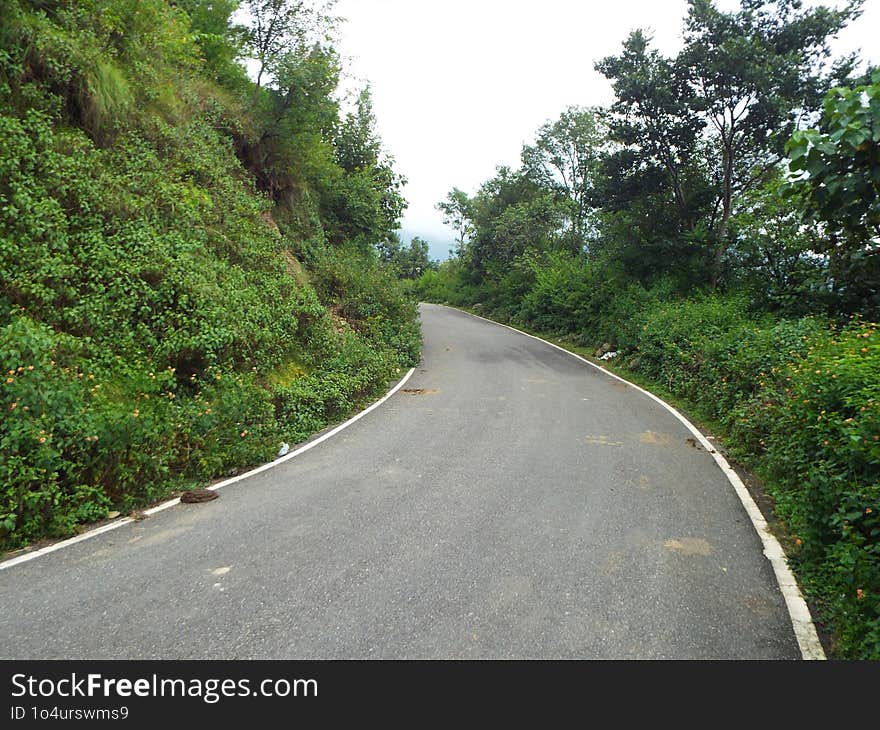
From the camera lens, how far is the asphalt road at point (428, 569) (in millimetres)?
3605

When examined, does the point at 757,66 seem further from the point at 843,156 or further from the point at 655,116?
the point at 843,156

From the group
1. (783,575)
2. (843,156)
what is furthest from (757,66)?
(783,575)

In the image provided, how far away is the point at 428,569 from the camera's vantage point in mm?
4570

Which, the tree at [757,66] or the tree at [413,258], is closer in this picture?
the tree at [757,66]

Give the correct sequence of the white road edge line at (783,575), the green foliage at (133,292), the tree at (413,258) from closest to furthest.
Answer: the white road edge line at (783,575) → the green foliage at (133,292) → the tree at (413,258)

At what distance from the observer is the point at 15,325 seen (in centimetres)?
574

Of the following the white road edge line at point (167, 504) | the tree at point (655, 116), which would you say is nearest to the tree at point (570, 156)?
the tree at point (655, 116)

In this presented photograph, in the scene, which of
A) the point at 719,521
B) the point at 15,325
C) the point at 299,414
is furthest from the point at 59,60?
the point at 719,521

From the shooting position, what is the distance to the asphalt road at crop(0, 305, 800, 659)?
3.61 m

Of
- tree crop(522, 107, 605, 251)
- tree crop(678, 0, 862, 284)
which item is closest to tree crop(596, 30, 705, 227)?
tree crop(678, 0, 862, 284)

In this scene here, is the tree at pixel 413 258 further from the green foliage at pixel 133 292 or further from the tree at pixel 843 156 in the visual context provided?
the tree at pixel 843 156

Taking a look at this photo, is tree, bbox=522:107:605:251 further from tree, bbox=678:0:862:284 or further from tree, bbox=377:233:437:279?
tree, bbox=377:233:437:279

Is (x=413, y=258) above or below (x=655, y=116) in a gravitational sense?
below

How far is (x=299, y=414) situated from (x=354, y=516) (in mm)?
3878
